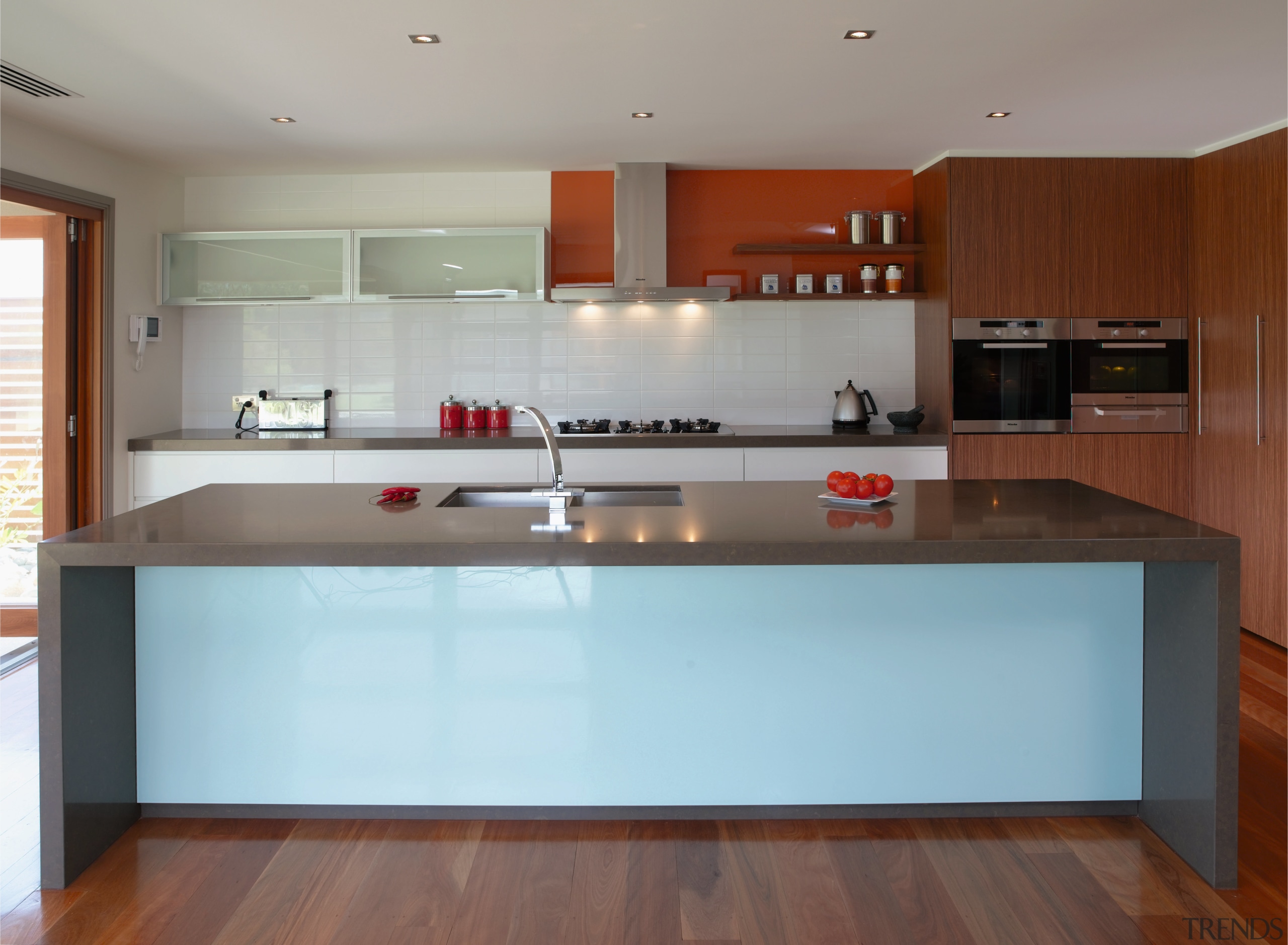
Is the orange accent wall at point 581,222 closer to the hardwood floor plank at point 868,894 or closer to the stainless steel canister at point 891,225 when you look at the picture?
the stainless steel canister at point 891,225

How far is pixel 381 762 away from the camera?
2561 mm

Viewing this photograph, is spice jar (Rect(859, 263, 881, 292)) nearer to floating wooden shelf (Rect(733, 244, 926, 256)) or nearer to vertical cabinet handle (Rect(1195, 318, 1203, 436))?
floating wooden shelf (Rect(733, 244, 926, 256))

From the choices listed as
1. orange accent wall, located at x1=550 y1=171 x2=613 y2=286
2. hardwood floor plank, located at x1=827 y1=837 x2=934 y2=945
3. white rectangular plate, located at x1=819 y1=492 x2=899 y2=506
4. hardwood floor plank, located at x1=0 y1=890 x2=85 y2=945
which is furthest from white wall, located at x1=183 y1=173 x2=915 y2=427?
hardwood floor plank, located at x1=0 y1=890 x2=85 y2=945

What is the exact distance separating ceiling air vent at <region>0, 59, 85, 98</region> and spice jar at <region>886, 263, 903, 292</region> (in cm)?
381

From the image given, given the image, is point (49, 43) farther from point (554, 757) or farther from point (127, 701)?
point (554, 757)

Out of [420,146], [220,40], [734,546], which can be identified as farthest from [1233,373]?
[220,40]

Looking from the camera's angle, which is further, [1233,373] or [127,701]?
[1233,373]

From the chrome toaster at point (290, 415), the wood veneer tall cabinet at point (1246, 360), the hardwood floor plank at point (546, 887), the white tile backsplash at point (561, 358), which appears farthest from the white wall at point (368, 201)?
the hardwood floor plank at point (546, 887)

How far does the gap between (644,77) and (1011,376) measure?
7.95 ft

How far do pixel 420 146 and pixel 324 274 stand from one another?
2.97 ft

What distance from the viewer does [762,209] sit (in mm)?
5262

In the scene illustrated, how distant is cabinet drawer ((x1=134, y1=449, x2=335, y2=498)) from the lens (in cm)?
478

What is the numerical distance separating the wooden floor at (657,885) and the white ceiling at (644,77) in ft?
7.79

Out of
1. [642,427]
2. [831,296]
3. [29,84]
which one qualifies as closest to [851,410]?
[831,296]
